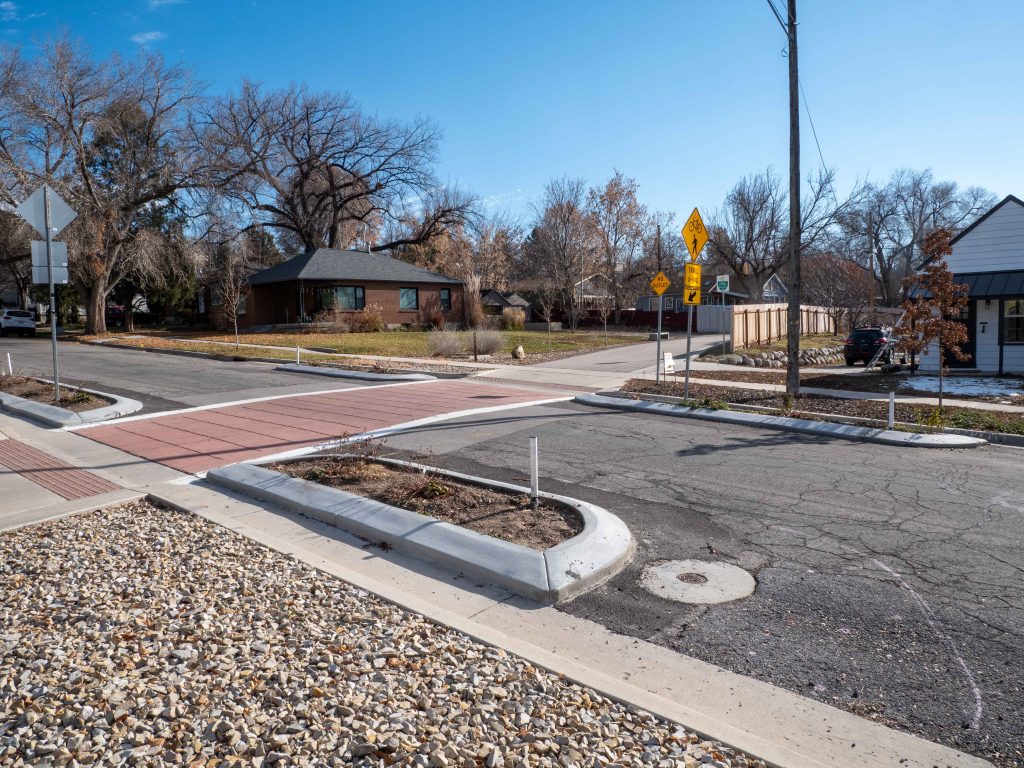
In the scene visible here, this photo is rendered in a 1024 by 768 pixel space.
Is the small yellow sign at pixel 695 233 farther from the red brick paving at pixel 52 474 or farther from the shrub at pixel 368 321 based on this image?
the shrub at pixel 368 321

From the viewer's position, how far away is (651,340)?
39.8 metres

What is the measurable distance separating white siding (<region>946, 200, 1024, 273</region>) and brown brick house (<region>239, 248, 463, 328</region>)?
1216 inches

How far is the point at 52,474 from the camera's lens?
848cm

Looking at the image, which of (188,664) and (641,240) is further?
(641,240)

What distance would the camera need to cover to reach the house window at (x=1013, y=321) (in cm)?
2095

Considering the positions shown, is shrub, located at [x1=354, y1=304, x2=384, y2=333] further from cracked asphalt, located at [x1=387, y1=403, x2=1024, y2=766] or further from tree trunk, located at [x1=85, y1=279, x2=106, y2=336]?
cracked asphalt, located at [x1=387, y1=403, x2=1024, y2=766]

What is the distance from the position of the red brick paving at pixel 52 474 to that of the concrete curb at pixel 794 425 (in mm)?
9092

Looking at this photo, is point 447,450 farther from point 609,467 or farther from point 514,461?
point 609,467

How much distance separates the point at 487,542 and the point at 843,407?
10.9m

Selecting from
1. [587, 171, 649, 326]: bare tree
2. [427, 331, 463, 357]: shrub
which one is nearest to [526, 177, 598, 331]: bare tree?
[587, 171, 649, 326]: bare tree

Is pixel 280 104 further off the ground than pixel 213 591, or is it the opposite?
pixel 280 104

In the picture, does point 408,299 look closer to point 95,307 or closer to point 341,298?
point 341,298

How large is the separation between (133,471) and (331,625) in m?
5.60

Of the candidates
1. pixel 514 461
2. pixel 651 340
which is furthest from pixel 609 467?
pixel 651 340
